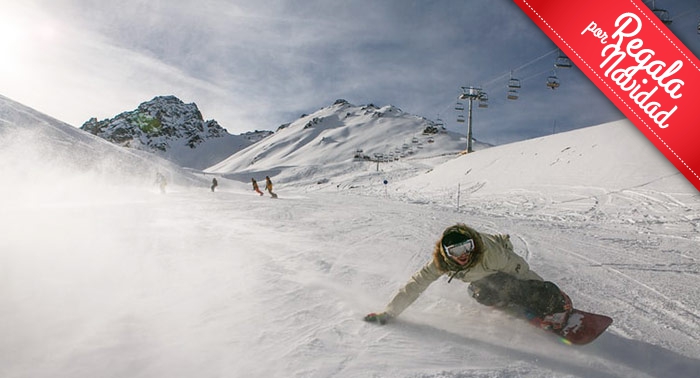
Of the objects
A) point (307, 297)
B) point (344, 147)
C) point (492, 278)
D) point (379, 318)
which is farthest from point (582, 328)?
point (344, 147)

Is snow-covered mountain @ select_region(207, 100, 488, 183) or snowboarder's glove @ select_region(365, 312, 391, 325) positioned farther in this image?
snow-covered mountain @ select_region(207, 100, 488, 183)

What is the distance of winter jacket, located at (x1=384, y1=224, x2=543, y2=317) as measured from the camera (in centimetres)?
302

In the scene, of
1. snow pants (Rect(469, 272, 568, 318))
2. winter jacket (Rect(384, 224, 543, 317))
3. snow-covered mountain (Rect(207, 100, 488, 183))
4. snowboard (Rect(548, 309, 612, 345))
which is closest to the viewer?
snowboard (Rect(548, 309, 612, 345))

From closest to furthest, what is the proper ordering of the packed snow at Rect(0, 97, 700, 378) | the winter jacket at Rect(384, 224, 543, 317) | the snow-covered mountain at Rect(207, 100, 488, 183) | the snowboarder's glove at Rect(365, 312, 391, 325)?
the packed snow at Rect(0, 97, 700, 378), the winter jacket at Rect(384, 224, 543, 317), the snowboarder's glove at Rect(365, 312, 391, 325), the snow-covered mountain at Rect(207, 100, 488, 183)

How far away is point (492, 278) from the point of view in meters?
3.50

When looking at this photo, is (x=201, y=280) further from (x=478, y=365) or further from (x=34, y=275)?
(x=478, y=365)

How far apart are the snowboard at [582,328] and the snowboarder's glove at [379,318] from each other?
1.49 meters

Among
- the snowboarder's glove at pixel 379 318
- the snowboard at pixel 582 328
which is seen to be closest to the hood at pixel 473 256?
the snowboarder's glove at pixel 379 318

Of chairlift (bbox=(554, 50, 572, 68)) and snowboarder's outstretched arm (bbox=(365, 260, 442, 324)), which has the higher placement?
chairlift (bbox=(554, 50, 572, 68))

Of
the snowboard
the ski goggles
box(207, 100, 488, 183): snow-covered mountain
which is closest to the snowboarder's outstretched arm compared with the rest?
the ski goggles

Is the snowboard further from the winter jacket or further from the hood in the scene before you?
the hood

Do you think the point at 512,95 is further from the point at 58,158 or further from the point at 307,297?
the point at 58,158

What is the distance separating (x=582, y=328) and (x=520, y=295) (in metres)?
0.53

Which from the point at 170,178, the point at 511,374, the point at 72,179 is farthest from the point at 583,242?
the point at 170,178
